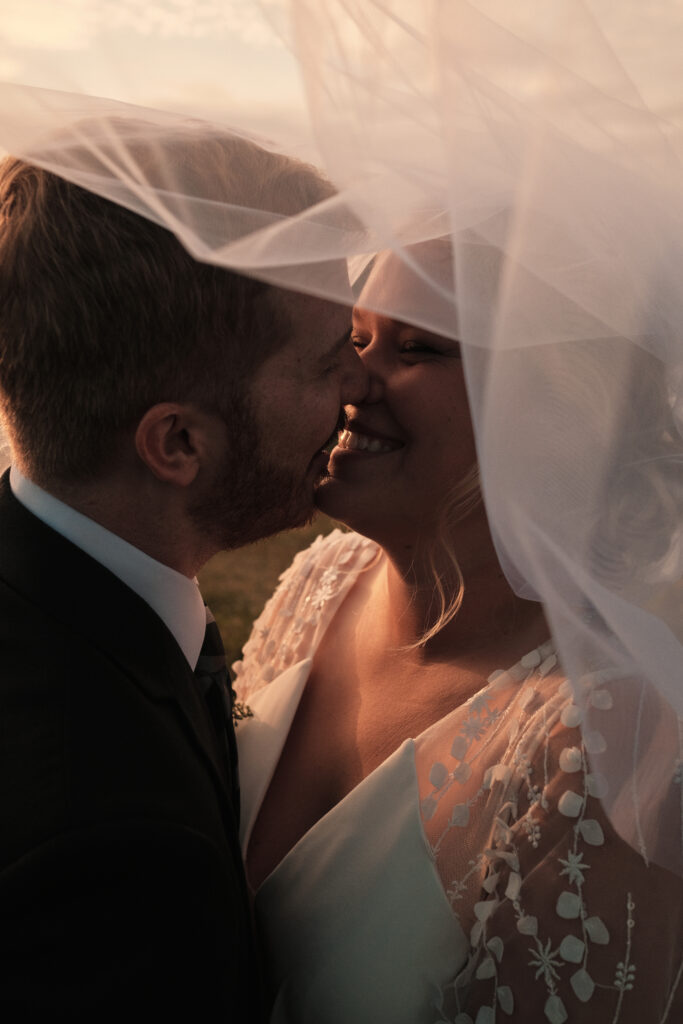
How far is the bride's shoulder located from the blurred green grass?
355 centimetres

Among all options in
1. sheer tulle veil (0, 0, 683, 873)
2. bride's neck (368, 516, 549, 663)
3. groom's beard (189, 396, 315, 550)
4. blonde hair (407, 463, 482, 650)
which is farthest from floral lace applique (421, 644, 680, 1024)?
groom's beard (189, 396, 315, 550)

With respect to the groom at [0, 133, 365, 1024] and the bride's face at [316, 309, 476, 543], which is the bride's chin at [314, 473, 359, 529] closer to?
the bride's face at [316, 309, 476, 543]

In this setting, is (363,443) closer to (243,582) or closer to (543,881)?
(543,881)

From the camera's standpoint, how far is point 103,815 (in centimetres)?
171

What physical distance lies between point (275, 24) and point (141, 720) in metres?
1.35

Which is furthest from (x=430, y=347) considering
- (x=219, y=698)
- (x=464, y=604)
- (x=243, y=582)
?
(x=243, y=582)

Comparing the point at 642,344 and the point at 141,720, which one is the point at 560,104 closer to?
the point at 642,344

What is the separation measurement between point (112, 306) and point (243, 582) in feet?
23.0

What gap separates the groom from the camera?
169 cm

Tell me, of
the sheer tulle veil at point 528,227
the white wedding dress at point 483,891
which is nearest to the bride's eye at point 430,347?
the sheer tulle veil at point 528,227

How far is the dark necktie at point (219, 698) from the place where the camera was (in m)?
2.36

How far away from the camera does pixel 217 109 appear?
6.75 ft

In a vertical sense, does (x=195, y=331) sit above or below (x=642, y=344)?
below

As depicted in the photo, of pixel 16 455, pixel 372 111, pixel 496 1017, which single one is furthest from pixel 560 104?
pixel 496 1017
